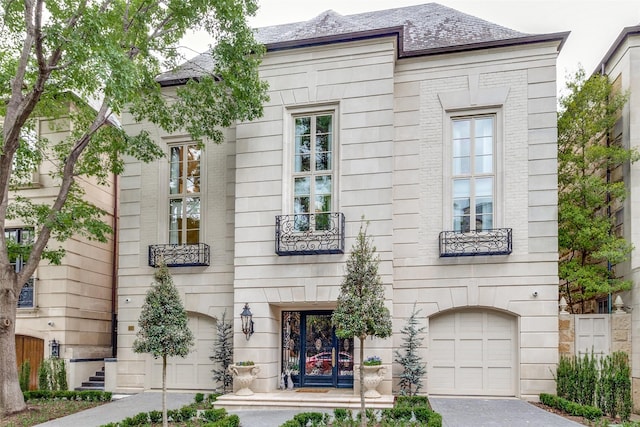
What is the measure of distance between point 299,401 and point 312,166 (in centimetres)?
548

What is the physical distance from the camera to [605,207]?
13688 millimetres

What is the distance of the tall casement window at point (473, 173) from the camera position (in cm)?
1309

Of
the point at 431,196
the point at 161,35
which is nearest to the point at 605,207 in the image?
the point at 431,196

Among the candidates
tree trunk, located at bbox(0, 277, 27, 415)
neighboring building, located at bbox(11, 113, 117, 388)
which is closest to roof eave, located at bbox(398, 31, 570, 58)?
neighboring building, located at bbox(11, 113, 117, 388)

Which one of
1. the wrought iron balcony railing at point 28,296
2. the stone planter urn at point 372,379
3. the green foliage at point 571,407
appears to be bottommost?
the green foliage at point 571,407

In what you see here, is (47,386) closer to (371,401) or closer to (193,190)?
(193,190)

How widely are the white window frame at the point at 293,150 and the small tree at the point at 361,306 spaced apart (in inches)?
158

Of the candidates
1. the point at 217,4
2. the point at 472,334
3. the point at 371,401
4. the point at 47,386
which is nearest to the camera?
the point at 371,401

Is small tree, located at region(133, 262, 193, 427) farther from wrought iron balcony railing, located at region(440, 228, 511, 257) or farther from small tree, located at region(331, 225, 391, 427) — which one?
wrought iron balcony railing, located at region(440, 228, 511, 257)

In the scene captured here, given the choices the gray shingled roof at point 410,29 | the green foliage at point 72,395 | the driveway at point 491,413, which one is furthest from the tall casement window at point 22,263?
the driveway at point 491,413

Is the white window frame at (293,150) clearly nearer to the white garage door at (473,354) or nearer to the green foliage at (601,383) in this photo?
the white garage door at (473,354)

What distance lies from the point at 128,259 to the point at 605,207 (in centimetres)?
1252

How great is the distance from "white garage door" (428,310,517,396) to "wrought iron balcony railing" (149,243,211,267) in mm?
6071

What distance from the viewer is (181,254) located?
14438 mm
